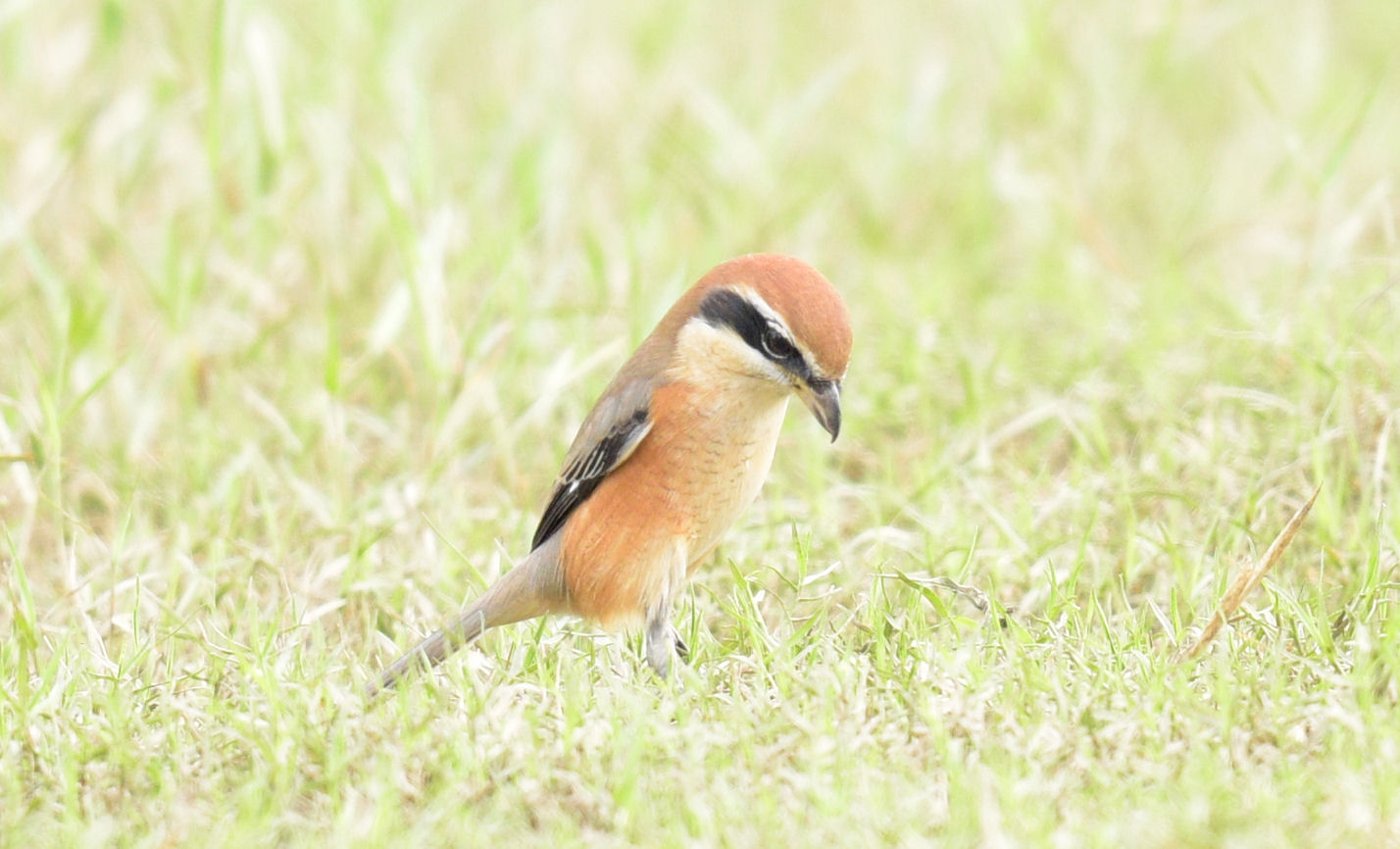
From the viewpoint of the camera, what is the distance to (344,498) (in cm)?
609

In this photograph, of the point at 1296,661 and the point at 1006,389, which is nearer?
the point at 1296,661

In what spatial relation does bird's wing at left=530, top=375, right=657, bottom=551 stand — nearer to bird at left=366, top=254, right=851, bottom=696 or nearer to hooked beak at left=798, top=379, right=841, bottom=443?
bird at left=366, top=254, right=851, bottom=696

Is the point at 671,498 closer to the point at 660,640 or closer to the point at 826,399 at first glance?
the point at 660,640

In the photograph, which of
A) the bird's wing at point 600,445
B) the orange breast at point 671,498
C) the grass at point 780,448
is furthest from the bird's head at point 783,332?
the grass at point 780,448

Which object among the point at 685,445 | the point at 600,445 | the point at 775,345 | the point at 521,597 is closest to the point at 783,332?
the point at 775,345

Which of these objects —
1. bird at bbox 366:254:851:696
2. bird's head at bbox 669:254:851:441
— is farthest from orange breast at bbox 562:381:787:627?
bird's head at bbox 669:254:851:441

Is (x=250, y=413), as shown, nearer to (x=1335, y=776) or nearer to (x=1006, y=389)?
(x=1006, y=389)

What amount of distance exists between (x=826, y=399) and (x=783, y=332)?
0.70 feet

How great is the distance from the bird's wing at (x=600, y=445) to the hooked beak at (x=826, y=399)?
465 mm

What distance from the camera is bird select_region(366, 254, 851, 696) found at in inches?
191

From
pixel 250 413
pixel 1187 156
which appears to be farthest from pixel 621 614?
pixel 1187 156

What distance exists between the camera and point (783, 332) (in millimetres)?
4812

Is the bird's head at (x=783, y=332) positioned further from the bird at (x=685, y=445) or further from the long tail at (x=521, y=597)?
the long tail at (x=521, y=597)

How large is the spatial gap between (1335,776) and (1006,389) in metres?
3.11
